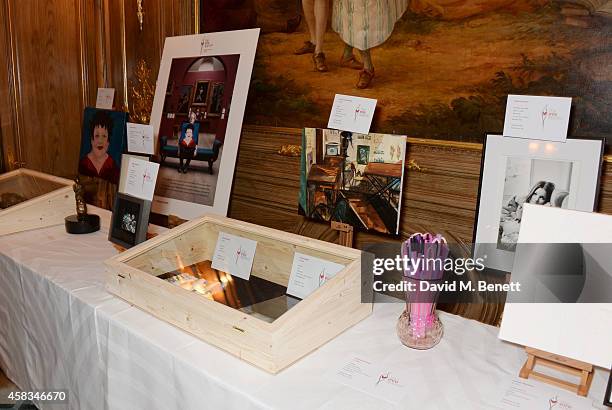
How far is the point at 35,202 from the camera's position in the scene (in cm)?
243

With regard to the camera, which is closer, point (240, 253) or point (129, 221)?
point (240, 253)

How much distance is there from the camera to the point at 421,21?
A: 6.63 feet

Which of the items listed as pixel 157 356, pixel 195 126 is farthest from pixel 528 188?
pixel 195 126

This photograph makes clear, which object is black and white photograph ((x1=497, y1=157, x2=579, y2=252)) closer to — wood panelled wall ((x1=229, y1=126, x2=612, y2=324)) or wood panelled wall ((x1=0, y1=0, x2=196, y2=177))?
wood panelled wall ((x1=229, y1=126, x2=612, y2=324))

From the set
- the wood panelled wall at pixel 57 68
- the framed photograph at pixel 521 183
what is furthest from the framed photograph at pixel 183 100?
the framed photograph at pixel 521 183

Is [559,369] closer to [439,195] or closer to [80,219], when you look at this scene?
[439,195]

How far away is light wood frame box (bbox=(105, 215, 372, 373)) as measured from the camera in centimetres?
128

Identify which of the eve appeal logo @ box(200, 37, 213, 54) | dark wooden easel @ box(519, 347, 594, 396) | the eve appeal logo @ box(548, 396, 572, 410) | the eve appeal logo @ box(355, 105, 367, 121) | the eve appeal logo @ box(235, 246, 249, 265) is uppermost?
the eve appeal logo @ box(200, 37, 213, 54)

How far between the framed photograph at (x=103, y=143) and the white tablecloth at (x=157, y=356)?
24.6 inches

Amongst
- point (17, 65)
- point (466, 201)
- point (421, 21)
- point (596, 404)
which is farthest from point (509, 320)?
point (17, 65)

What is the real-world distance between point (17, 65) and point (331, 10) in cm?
255

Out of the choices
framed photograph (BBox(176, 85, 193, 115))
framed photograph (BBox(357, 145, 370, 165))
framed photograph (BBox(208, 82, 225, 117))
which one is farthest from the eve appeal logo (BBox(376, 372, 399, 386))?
framed photograph (BBox(176, 85, 193, 115))

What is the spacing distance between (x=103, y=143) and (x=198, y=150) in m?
0.58

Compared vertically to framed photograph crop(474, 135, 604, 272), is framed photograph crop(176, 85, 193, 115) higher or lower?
higher
